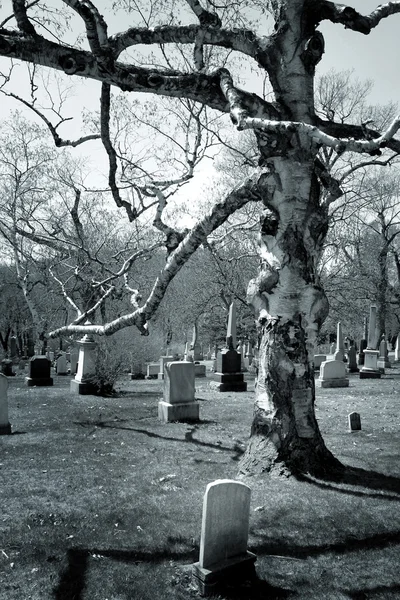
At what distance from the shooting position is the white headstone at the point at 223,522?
3.69 meters

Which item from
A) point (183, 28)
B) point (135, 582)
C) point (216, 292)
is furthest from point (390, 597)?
point (216, 292)

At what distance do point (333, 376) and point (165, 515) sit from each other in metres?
13.1

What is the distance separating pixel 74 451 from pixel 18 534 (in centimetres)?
311

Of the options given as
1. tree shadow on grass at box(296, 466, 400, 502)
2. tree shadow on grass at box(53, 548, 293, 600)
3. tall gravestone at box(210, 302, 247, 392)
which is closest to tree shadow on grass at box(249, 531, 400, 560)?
tree shadow on grass at box(53, 548, 293, 600)

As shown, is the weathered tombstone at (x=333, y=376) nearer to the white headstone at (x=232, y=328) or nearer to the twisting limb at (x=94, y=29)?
the white headstone at (x=232, y=328)

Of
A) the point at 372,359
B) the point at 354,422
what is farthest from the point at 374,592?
the point at 372,359

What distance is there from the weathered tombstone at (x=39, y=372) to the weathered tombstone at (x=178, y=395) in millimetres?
8384

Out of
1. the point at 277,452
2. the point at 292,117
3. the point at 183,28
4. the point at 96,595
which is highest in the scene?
the point at 183,28

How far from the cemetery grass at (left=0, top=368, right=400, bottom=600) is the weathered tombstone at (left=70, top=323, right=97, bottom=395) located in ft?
16.2

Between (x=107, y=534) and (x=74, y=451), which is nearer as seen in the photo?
(x=107, y=534)

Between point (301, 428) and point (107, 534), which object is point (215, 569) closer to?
point (107, 534)

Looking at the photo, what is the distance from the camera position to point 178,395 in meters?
10.2

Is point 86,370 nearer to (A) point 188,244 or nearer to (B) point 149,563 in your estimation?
(A) point 188,244

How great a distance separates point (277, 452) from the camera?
19.9ft
